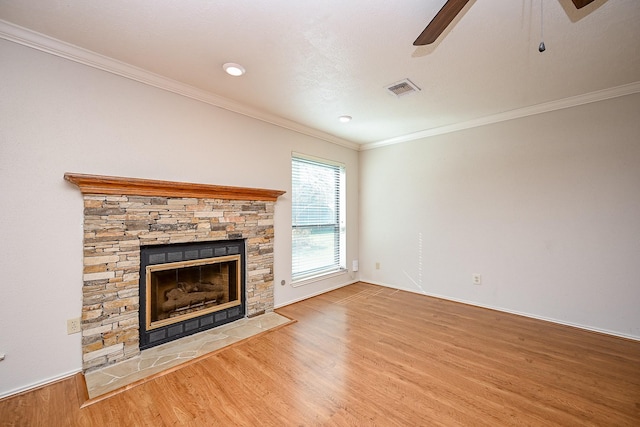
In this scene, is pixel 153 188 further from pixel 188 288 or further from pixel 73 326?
pixel 73 326

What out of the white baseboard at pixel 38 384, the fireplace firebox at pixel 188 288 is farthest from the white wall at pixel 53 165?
the fireplace firebox at pixel 188 288

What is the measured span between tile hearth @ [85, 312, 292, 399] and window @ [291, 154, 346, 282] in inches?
39.1

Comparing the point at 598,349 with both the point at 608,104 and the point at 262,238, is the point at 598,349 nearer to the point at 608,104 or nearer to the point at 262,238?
the point at 608,104

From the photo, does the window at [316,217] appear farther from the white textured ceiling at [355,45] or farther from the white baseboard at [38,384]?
the white baseboard at [38,384]

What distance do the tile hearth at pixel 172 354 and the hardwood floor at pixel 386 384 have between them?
0.11 metres

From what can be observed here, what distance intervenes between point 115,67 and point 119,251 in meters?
1.56

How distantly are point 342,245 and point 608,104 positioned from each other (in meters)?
3.66

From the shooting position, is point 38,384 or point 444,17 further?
point 38,384

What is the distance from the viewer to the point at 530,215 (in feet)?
10.5

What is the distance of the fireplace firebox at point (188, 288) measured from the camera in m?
2.39

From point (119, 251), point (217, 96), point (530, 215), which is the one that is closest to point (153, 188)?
point (119, 251)

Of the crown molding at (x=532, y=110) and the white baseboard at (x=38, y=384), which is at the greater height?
the crown molding at (x=532, y=110)

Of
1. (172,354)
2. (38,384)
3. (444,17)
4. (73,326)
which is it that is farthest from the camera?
(172,354)

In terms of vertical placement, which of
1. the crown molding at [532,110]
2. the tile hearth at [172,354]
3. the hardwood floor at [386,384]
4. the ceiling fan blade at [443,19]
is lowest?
the hardwood floor at [386,384]
